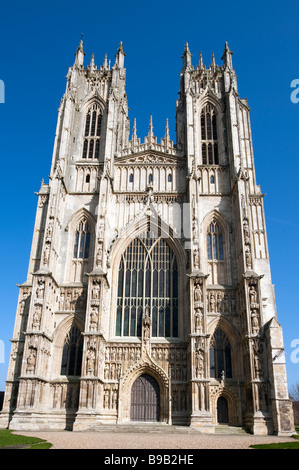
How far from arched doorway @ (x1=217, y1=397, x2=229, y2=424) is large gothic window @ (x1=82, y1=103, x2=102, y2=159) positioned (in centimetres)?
2097

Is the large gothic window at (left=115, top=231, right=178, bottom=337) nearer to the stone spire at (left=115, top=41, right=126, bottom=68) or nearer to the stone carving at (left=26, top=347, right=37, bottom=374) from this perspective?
the stone carving at (left=26, top=347, right=37, bottom=374)

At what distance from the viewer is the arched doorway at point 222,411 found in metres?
23.5

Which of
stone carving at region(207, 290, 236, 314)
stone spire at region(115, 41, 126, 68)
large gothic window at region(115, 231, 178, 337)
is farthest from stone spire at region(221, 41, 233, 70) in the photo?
stone carving at region(207, 290, 236, 314)

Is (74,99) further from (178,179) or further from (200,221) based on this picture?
(200,221)

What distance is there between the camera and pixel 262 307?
2405cm

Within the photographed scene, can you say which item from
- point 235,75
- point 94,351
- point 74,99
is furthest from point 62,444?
point 235,75

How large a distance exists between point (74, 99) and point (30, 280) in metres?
16.5

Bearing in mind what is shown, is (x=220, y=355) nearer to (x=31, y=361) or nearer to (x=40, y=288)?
(x=31, y=361)

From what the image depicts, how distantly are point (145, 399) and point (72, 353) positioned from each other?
219 inches

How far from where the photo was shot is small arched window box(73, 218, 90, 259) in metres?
28.8

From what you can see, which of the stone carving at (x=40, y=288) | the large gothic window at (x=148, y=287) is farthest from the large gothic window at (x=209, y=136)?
the stone carving at (x=40, y=288)

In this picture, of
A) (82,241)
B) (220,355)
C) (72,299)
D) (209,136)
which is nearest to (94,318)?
(72,299)

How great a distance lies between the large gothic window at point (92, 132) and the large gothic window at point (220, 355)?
1769 cm

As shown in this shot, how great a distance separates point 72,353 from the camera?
2561 centimetres
